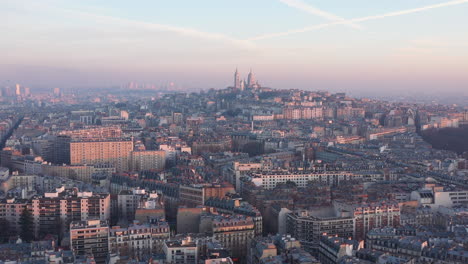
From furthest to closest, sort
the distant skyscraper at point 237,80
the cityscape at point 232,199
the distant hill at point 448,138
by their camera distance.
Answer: the distant skyscraper at point 237,80 → the distant hill at point 448,138 → the cityscape at point 232,199

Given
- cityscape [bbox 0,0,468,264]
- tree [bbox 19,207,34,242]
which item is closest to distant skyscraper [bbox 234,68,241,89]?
cityscape [bbox 0,0,468,264]

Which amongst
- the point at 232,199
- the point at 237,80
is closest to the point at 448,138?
the point at 232,199

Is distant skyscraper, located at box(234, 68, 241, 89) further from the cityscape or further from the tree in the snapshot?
the tree

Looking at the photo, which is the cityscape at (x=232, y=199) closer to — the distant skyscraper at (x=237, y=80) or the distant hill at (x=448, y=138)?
the distant hill at (x=448, y=138)

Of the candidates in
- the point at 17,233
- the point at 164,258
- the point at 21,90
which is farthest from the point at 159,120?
the point at 21,90

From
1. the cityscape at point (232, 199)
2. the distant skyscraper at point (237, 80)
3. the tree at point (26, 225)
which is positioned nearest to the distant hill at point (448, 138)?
the cityscape at point (232, 199)

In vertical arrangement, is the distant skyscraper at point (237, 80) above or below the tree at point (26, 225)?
above
